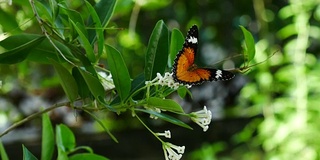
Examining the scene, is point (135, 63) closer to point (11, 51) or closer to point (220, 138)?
point (220, 138)

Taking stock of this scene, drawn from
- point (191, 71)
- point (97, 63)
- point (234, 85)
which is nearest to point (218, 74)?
point (191, 71)

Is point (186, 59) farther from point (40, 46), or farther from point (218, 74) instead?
point (40, 46)

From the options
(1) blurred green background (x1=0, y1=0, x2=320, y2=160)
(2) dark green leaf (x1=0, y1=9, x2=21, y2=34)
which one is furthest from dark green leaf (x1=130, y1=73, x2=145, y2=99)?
(1) blurred green background (x1=0, y1=0, x2=320, y2=160)

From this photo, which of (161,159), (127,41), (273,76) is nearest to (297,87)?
(273,76)

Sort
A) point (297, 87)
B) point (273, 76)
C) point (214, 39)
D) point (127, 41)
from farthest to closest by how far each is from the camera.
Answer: point (214, 39)
point (127, 41)
point (273, 76)
point (297, 87)

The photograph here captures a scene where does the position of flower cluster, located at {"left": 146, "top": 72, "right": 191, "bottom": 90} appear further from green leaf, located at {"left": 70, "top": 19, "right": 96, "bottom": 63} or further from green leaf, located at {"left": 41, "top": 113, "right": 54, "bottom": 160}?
green leaf, located at {"left": 41, "top": 113, "right": 54, "bottom": 160}

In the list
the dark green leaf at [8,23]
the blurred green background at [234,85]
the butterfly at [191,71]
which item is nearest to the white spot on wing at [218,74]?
the butterfly at [191,71]
